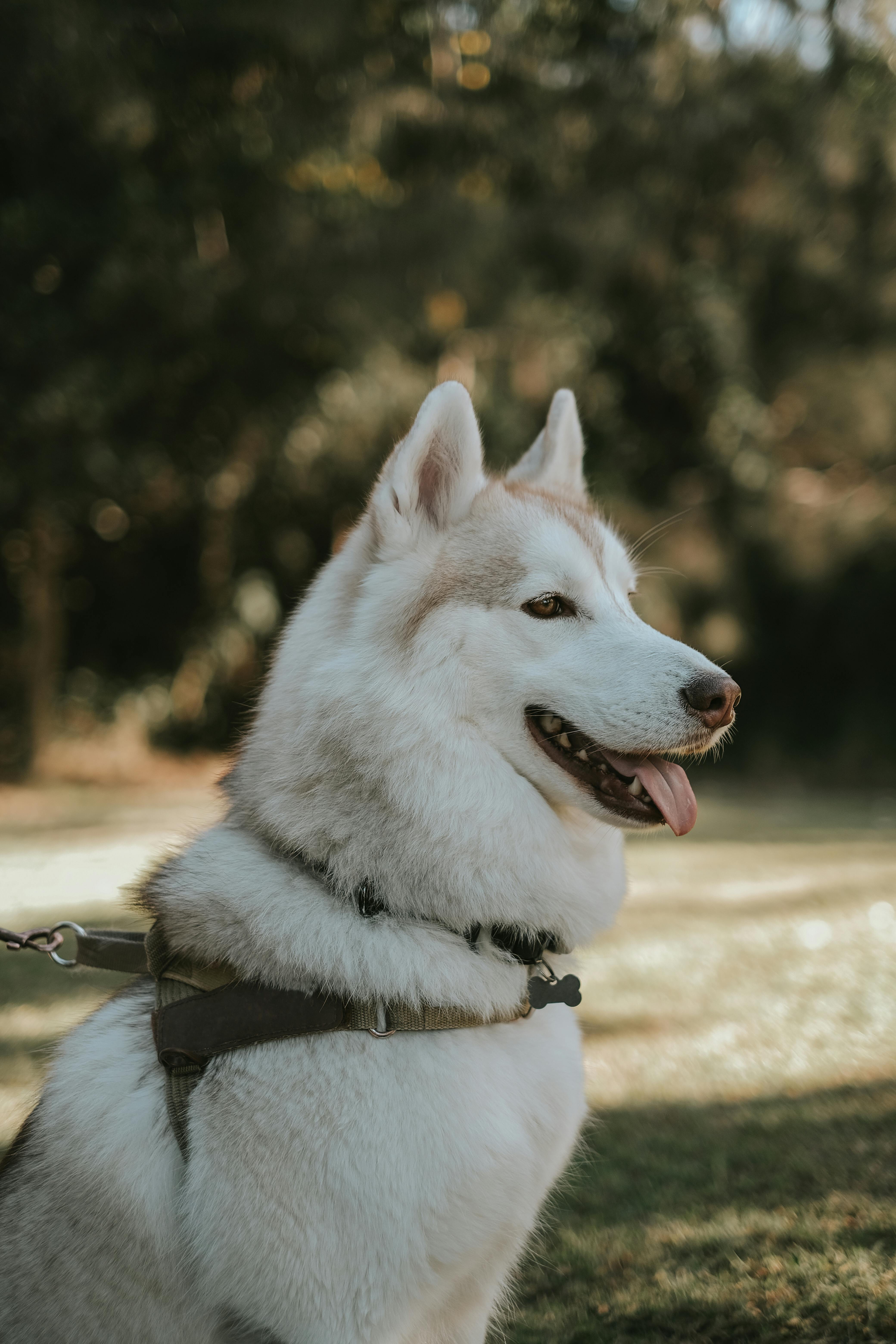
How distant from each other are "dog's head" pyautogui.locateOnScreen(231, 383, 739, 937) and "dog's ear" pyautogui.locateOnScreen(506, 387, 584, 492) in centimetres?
40

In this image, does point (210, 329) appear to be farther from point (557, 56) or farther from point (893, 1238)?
point (893, 1238)

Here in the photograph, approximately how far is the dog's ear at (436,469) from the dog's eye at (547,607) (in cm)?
25

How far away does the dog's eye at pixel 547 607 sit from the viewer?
82.7 inches

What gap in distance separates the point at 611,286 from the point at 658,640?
13.2 meters

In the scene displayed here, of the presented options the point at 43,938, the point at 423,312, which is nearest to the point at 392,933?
the point at 43,938

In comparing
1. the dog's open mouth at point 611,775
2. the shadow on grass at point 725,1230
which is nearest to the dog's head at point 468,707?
the dog's open mouth at point 611,775

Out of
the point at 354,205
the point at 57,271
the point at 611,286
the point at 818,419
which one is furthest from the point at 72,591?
the point at 818,419

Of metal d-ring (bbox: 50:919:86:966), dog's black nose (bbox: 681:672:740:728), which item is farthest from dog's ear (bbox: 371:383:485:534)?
metal d-ring (bbox: 50:919:86:966)

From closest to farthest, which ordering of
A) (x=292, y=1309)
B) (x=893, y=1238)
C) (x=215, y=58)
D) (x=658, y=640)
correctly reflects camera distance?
1. (x=292, y=1309)
2. (x=658, y=640)
3. (x=893, y=1238)
4. (x=215, y=58)

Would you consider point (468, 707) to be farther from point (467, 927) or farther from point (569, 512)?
point (569, 512)

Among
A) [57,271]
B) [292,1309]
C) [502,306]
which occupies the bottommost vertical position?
[292,1309]

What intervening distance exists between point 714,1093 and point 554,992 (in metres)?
2.34

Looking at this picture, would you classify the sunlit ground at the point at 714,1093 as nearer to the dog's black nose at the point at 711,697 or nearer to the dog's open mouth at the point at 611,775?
the dog's open mouth at the point at 611,775

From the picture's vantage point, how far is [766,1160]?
3262mm
